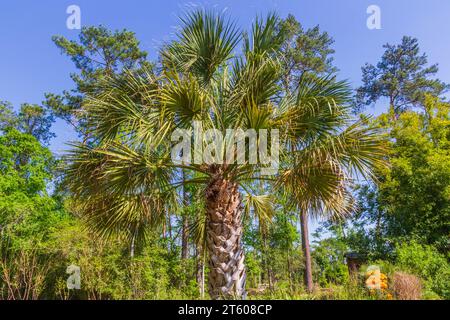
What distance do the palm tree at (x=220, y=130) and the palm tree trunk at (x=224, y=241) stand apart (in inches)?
0.6

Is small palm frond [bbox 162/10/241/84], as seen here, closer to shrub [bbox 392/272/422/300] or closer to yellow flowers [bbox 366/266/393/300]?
yellow flowers [bbox 366/266/393/300]

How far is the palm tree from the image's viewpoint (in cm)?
469

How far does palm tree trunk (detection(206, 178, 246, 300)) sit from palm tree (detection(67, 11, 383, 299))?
0.01 meters

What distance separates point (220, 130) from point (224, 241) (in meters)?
1.60

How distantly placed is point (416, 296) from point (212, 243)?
9.67 ft

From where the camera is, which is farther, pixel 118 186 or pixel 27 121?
pixel 27 121

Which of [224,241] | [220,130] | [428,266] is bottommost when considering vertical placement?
[428,266]

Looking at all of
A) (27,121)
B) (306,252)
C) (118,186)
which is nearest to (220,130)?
(118,186)

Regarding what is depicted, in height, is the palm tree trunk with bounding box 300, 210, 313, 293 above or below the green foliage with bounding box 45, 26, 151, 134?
below

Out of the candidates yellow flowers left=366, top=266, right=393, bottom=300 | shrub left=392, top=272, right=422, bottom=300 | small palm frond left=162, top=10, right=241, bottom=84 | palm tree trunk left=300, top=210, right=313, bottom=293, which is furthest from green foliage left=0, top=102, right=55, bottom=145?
shrub left=392, top=272, right=422, bottom=300

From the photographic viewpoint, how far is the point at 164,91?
4.64 m

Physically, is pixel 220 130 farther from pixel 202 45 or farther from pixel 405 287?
pixel 405 287

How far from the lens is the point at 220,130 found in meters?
4.92

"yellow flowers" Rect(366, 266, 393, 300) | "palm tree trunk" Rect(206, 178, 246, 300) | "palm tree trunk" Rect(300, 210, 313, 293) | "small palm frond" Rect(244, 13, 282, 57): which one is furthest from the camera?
"palm tree trunk" Rect(300, 210, 313, 293)
